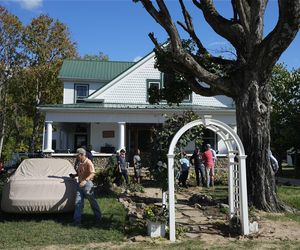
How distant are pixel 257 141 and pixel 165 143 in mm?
2506

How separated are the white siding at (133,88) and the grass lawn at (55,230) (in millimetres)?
16567

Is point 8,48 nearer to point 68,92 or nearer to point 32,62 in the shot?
point 32,62

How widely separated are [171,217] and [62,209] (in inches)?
106

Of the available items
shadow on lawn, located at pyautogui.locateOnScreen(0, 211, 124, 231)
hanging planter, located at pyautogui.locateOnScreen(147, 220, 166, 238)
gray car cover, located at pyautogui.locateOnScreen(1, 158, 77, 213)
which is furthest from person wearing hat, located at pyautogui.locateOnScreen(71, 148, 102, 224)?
hanging planter, located at pyautogui.locateOnScreen(147, 220, 166, 238)

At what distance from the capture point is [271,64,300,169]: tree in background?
2519cm

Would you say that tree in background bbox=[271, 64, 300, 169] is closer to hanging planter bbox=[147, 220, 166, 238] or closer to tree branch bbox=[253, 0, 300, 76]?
tree branch bbox=[253, 0, 300, 76]

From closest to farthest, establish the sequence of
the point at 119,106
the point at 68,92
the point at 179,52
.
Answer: the point at 179,52
the point at 119,106
the point at 68,92

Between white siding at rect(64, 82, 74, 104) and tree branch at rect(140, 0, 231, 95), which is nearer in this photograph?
→ tree branch at rect(140, 0, 231, 95)

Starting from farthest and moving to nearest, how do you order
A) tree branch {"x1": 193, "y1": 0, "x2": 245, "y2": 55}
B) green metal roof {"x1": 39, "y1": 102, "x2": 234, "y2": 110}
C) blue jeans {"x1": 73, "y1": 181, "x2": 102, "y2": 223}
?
green metal roof {"x1": 39, "y1": 102, "x2": 234, "y2": 110} → tree branch {"x1": 193, "y1": 0, "x2": 245, "y2": 55} → blue jeans {"x1": 73, "y1": 181, "x2": 102, "y2": 223}

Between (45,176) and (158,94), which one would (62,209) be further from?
(158,94)

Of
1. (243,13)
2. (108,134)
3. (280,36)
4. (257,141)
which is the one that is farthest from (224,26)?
(108,134)

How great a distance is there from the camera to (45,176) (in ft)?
31.9

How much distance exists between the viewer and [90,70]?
2936cm

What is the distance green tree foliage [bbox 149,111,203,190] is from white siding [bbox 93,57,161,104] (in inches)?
559
